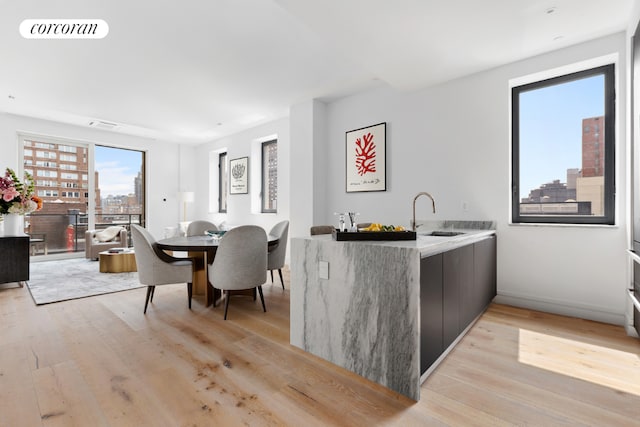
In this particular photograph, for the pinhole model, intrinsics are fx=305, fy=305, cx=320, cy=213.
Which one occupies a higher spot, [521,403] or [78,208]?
[78,208]

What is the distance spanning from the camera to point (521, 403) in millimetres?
1616

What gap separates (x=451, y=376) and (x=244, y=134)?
5.97m

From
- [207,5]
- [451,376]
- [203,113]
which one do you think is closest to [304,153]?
[203,113]

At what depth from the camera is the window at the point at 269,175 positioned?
623cm

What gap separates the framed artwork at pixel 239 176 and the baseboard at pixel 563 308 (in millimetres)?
4986

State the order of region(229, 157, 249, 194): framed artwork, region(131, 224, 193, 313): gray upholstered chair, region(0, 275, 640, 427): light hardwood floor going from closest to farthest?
region(0, 275, 640, 427): light hardwood floor, region(131, 224, 193, 313): gray upholstered chair, region(229, 157, 249, 194): framed artwork

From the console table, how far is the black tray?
444 cm

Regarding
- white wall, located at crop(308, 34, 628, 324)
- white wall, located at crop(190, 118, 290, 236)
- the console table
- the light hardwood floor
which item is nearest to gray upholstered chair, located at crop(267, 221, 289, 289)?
the light hardwood floor

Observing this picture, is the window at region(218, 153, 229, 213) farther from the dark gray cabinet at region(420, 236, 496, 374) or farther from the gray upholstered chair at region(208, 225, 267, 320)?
the dark gray cabinet at region(420, 236, 496, 374)

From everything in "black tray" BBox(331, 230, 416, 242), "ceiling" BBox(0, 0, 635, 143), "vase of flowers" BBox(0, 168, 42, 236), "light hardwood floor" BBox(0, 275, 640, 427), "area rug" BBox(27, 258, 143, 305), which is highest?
"ceiling" BBox(0, 0, 635, 143)

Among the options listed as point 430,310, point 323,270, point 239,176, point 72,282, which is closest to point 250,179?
point 239,176

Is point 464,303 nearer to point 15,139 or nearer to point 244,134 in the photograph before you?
point 244,134

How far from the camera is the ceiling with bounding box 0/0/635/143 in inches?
95.8

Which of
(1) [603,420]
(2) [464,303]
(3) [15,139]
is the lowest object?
(1) [603,420]
